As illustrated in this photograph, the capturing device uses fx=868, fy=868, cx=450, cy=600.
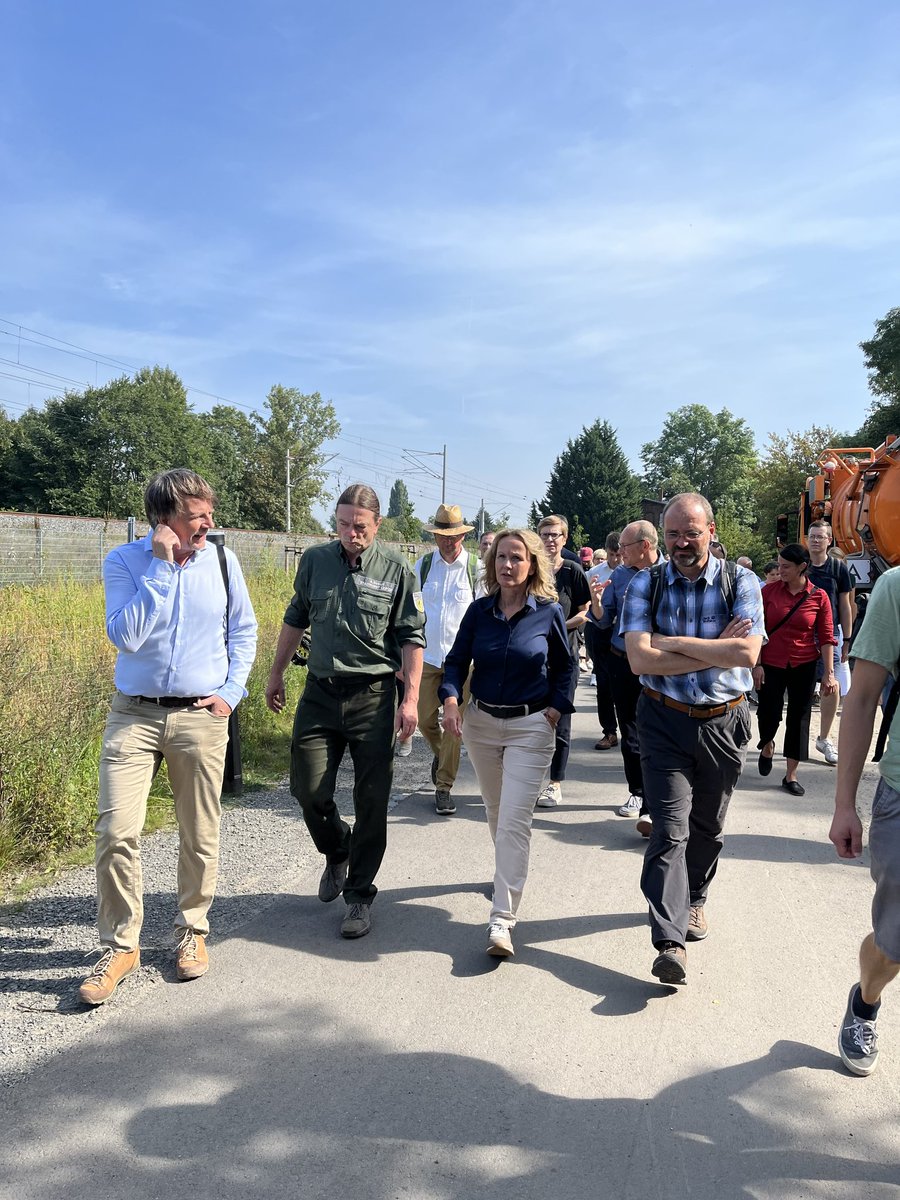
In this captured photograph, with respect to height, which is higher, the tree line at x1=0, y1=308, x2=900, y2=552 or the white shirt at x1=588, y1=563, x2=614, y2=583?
the tree line at x1=0, y1=308, x2=900, y2=552

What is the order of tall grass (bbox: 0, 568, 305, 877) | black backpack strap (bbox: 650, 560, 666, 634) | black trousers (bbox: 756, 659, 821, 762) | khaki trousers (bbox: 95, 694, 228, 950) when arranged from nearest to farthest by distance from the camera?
khaki trousers (bbox: 95, 694, 228, 950)
black backpack strap (bbox: 650, 560, 666, 634)
tall grass (bbox: 0, 568, 305, 877)
black trousers (bbox: 756, 659, 821, 762)

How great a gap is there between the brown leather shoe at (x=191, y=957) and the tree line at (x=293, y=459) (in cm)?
2554

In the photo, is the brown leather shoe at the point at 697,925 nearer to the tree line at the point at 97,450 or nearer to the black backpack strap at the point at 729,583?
the black backpack strap at the point at 729,583

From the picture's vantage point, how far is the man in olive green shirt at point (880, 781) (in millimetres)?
2641

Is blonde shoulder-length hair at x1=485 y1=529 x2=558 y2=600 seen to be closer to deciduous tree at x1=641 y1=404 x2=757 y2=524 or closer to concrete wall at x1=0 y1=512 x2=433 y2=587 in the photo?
concrete wall at x1=0 y1=512 x2=433 y2=587

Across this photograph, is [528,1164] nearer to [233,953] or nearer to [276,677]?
[233,953]

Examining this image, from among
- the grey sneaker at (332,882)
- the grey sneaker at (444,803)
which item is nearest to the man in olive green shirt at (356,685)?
the grey sneaker at (332,882)

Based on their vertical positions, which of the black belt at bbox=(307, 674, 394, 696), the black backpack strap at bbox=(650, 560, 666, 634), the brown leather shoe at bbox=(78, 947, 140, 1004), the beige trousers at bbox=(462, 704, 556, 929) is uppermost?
the black backpack strap at bbox=(650, 560, 666, 634)

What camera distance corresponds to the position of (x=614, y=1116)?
276 centimetres

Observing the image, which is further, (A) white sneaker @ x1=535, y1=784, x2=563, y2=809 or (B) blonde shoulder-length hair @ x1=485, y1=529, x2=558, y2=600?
(A) white sneaker @ x1=535, y1=784, x2=563, y2=809

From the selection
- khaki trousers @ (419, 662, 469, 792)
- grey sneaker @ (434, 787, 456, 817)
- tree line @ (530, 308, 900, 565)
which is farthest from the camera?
tree line @ (530, 308, 900, 565)

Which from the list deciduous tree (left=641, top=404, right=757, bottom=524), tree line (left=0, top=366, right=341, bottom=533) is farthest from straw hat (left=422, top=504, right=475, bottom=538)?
deciduous tree (left=641, top=404, right=757, bottom=524)

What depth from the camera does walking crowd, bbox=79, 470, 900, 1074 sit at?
11.6 feet

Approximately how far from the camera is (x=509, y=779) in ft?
13.6
